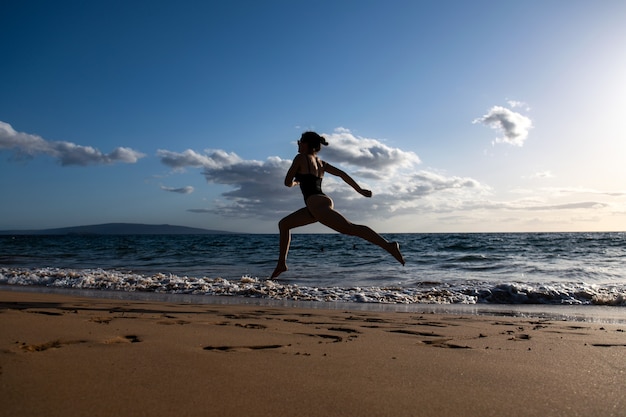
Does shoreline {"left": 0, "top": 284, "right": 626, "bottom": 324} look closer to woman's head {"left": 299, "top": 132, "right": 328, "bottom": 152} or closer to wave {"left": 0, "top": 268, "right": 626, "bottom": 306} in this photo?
wave {"left": 0, "top": 268, "right": 626, "bottom": 306}

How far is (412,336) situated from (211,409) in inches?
90.9

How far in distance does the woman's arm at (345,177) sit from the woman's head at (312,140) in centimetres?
25

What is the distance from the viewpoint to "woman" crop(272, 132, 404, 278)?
5.05 metres

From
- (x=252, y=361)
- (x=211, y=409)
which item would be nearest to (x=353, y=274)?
(x=252, y=361)

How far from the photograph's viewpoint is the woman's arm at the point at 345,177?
5.46m

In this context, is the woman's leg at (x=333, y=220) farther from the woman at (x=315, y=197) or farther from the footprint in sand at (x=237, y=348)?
the footprint in sand at (x=237, y=348)

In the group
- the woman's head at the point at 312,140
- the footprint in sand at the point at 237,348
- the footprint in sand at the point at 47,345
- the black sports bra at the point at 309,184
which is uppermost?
the woman's head at the point at 312,140

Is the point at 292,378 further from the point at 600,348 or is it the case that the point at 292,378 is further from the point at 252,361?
the point at 600,348

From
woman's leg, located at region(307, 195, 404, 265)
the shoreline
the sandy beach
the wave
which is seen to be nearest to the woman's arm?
woman's leg, located at region(307, 195, 404, 265)

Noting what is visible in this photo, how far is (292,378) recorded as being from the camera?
211cm

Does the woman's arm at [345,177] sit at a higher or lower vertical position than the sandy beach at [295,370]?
higher

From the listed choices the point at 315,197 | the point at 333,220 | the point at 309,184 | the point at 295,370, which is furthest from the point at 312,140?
the point at 295,370

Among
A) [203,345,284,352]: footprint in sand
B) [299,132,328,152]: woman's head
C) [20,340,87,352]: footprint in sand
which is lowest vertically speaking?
[203,345,284,352]: footprint in sand

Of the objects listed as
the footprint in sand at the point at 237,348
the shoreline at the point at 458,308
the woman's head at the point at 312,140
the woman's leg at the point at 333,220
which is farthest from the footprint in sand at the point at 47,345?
the shoreline at the point at 458,308
